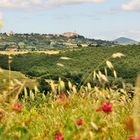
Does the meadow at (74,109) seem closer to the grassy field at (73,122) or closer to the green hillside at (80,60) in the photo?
the grassy field at (73,122)

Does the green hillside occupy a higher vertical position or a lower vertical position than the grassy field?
lower

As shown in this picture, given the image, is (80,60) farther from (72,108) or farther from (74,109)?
(74,109)

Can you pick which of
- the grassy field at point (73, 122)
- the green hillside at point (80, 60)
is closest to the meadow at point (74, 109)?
the grassy field at point (73, 122)

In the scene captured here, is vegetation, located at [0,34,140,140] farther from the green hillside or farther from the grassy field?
the green hillside

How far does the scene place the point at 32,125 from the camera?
20.6 ft

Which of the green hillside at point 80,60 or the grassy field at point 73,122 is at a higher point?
the grassy field at point 73,122

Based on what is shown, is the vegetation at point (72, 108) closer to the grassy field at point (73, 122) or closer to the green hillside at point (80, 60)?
the grassy field at point (73, 122)

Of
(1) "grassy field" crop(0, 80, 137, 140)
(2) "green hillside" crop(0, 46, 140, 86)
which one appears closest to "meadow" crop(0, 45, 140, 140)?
(1) "grassy field" crop(0, 80, 137, 140)

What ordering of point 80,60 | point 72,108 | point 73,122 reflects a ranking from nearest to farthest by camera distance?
point 73,122 → point 72,108 → point 80,60

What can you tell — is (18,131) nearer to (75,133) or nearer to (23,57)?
(75,133)

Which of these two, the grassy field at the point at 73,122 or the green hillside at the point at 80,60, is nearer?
the grassy field at the point at 73,122

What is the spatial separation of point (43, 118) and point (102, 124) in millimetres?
2630

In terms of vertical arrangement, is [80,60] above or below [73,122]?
below

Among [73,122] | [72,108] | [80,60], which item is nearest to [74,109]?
[72,108]
